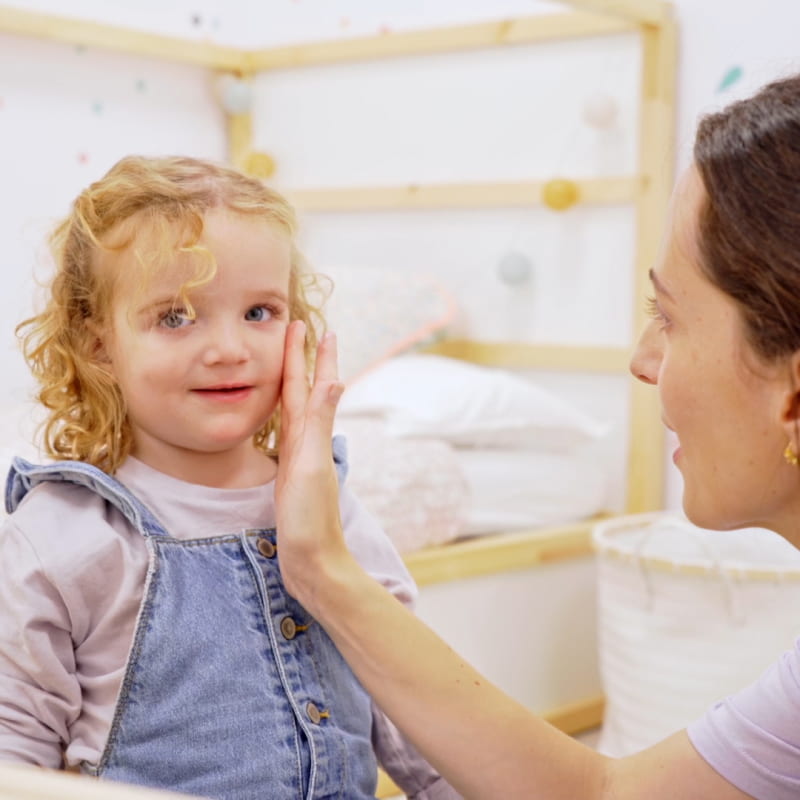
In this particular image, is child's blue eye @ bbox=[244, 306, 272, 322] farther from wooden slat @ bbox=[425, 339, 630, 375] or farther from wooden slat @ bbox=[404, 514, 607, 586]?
wooden slat @ bbox=[425, 339, 630, 375]

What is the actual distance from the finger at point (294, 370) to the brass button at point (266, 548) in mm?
102

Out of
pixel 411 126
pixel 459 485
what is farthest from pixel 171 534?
pixel 411 126

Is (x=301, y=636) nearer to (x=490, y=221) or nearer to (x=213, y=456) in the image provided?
(x=213, y=456)

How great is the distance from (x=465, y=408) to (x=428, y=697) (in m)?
1.40

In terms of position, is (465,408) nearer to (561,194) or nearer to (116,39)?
(561,194)

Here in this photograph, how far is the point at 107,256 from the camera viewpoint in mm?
1013

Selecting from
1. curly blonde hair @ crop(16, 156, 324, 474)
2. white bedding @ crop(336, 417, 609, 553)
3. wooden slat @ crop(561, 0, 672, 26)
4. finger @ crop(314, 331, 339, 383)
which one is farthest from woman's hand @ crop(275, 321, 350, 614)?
wooden slat @ crop(561, 0, 672, 26)

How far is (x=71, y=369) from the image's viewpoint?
104 centimetres

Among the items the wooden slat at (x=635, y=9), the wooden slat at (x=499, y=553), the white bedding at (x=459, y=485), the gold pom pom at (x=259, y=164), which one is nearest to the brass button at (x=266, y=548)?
the white bedding at (x=459, y=485)

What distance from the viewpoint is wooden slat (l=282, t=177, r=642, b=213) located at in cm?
253

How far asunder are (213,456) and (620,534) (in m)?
1.40

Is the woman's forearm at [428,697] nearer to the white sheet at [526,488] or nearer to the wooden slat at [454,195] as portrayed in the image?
the white sheet at [526,488]

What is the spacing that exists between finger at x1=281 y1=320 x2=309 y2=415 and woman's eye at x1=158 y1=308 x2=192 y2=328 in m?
0.08

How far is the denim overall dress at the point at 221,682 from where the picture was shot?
931 millimetres
